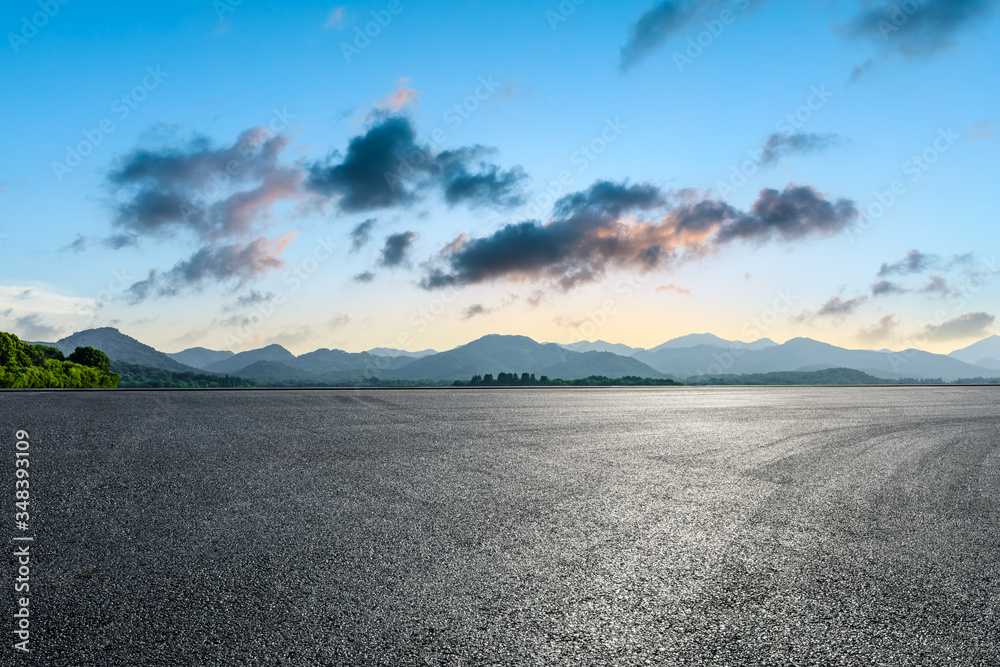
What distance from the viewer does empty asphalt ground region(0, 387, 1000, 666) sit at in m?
3.48

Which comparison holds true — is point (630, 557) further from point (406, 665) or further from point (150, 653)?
point (150, 653)

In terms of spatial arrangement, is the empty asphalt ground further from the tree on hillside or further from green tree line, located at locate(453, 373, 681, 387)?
the tree on hillside

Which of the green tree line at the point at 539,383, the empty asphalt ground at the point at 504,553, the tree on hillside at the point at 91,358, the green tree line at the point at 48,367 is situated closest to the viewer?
the empty asphalt ground at the point at 504,553

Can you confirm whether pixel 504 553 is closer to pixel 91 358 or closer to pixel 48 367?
pixel 48 367

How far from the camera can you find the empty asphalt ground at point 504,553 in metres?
3.48

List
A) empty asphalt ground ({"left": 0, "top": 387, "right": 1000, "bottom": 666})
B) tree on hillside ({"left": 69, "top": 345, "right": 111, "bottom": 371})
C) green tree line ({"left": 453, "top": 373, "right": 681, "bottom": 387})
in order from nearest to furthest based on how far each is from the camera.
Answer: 1. empty asphalt ground ({"left": 0, "top": 387, "right": 1000, "bottom": 666})
2. green tree line ({"left": 453, "top": 373, "right": 681, "bottom": 387})
3. tree on hillside ({"left": 69, "top": 345, "right": 111, "bottom": 371})

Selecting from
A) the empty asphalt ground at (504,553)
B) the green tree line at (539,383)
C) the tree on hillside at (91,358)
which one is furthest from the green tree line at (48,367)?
the empty asphalt ground at (504,553)

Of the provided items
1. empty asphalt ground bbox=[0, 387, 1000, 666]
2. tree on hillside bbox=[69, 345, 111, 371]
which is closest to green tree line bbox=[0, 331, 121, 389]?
tree on hillside bbox=[69, 345, 111, 371]

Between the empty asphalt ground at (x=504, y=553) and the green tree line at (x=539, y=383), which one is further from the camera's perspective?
the green tree line at (x=539, y=383)

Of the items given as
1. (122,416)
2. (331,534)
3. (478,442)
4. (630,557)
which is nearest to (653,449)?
(478,442)

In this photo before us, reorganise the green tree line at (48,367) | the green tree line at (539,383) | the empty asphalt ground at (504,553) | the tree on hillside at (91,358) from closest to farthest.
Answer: the empty asphalt ground at (504,553) < the green tree line at (539,383) < the green tree line at (48,367) < the tree on hillside at (91,358)

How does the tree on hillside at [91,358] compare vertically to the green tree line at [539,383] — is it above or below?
above

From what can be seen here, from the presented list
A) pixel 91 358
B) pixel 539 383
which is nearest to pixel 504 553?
pixel 539 383

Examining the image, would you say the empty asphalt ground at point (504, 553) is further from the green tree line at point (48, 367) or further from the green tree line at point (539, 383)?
the green tree line at point (48, 367)
